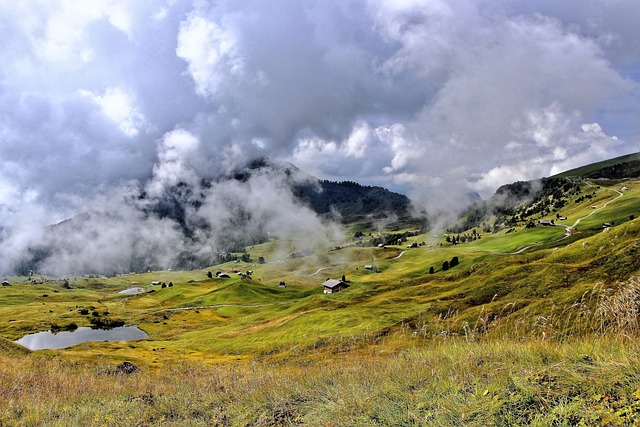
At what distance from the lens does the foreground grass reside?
6680 mm

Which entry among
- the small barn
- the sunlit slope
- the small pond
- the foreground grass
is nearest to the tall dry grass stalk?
the foreground grass

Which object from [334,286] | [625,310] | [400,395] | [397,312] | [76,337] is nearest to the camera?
[400,395]

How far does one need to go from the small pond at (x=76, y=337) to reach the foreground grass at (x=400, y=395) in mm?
122121

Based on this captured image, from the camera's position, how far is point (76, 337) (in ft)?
392

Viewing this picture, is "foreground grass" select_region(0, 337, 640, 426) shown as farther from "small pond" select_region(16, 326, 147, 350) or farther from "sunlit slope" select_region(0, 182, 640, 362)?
"small pond" select_region(16, 326, 147, 350)

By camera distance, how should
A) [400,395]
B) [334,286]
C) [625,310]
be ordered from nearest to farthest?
[400,395], [625,310], [334,286]

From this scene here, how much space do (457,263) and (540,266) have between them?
104 metres

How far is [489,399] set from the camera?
23.7 ft

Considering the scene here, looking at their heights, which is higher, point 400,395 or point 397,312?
point 400,395

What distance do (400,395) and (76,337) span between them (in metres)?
146

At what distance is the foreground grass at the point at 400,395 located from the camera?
668 cm

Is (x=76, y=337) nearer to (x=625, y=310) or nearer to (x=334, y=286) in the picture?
(x=334, y=286)

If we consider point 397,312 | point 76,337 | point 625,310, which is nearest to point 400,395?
point 625,310

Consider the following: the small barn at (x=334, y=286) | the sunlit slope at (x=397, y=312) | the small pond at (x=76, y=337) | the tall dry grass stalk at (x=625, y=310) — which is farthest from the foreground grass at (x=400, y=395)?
the small barn at (x=334, y=286)
